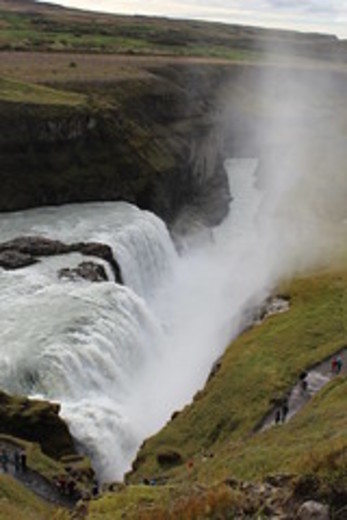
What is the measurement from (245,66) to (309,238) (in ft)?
261

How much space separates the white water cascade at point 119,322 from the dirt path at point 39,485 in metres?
5.84

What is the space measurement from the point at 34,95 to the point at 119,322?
3554 cm

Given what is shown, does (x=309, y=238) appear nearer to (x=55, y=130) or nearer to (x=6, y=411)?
(x=55, y=130)

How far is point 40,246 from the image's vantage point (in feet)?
173

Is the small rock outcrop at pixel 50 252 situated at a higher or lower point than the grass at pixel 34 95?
lower

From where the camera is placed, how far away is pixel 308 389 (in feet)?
129

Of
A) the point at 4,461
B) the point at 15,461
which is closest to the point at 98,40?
the point at 15,461

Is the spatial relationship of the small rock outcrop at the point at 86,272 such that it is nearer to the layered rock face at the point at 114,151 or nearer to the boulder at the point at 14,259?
the boulder at the point at 14,259

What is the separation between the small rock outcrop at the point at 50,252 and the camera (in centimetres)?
4934

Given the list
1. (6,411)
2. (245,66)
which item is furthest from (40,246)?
(245,66)

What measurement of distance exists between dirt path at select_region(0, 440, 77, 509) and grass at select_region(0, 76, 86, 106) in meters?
45.5

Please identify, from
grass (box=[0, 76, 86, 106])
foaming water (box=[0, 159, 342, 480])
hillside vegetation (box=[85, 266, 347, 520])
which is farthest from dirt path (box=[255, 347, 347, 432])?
grass (box=[0, 76, 86, 106])

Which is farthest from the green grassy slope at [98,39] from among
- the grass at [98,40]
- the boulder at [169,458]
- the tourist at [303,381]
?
the boulder at [169,458]

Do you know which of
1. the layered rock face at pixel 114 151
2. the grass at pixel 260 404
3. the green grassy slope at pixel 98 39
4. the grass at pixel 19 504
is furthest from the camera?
the green grassy slope at pixel 98 39
